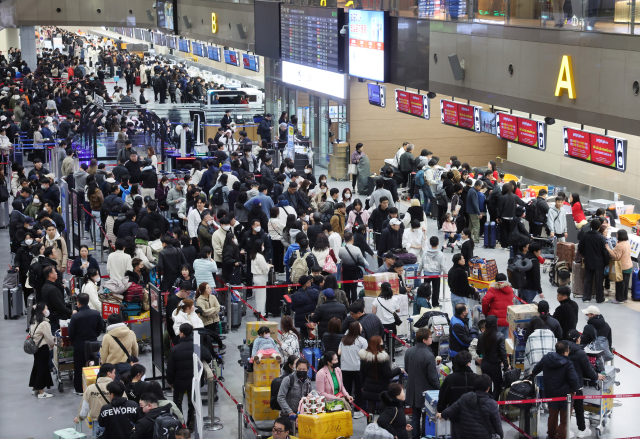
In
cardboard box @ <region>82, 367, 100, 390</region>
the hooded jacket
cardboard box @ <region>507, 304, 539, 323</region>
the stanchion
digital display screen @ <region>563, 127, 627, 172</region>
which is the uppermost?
digital display screen @ <region>563, 127, 627, 172</region>

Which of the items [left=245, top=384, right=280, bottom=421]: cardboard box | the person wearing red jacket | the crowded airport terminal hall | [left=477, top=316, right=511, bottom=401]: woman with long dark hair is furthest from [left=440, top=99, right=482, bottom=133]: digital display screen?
[left=245, top=384, right=280, bottom=421]: cardboard box

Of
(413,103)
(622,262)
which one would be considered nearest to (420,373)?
(622,262)

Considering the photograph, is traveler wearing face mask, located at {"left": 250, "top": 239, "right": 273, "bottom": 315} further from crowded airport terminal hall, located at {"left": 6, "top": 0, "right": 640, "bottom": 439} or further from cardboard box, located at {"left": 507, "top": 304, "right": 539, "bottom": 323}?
cardboard box, located at {"left": 507, "top": 304, "right": 539, "bottom": 323}

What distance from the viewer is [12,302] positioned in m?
14.2

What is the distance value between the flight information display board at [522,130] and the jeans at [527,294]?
321 centimetres

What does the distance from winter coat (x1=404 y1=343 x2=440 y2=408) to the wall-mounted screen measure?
14.8 metres

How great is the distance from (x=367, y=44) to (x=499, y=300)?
11716mm

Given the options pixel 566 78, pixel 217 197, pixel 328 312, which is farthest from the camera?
pixel 217 197

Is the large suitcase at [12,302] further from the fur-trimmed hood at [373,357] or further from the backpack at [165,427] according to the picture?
the fur-trimmed hood at [373,357]

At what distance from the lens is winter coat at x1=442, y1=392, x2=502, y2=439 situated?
8062 mm

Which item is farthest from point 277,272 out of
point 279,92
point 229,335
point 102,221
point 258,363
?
point 279,92

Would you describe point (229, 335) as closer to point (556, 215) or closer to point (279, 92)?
point (556, 215)

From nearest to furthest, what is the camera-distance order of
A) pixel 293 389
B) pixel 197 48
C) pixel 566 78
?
1. pixel 293 389
2. pixel 566 78
3. pixel 197 48

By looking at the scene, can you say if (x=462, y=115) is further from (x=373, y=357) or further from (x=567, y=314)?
(x=373, y=357)
